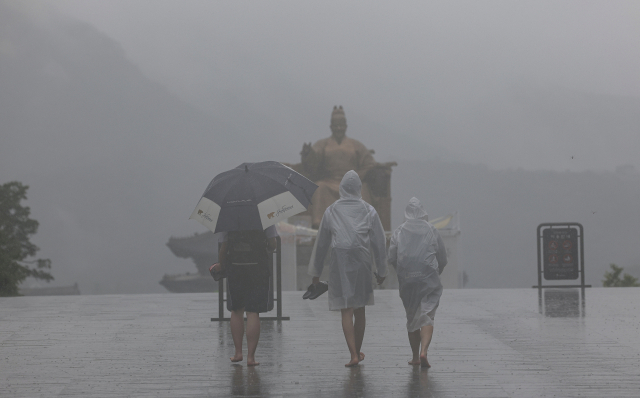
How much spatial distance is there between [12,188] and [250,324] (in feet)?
68.6

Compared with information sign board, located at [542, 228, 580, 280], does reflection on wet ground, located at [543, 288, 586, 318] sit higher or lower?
lower

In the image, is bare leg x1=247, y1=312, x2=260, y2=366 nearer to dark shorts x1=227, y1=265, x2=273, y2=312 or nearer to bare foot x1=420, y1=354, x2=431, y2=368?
dark shorts x1=227, y1=265, x2=273, y2=312

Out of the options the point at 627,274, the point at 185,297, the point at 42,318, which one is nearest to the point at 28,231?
the point at 185,297

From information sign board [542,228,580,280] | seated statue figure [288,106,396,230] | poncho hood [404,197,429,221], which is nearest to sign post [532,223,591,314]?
information sign board [542,228,580,280]

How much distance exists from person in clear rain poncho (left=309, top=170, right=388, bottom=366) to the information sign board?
7.82m

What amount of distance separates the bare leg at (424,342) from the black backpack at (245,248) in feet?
4.09

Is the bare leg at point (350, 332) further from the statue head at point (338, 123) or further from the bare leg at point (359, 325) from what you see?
the statue head at point (338, 123)

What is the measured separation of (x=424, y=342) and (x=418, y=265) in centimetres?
54

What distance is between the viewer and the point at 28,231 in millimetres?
24828

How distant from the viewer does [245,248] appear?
17.1 feet

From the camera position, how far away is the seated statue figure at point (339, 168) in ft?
79.8

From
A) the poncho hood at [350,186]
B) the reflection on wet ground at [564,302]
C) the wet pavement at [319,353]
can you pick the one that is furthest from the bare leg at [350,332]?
the reflection on wet ground at [564,302]

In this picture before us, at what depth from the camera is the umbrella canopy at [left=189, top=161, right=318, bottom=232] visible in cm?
514

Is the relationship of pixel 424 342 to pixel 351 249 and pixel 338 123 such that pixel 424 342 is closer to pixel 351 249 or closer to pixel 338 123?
pixel 351 249
